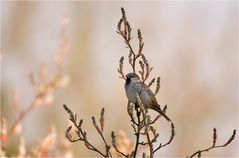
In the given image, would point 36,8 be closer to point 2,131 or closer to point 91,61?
point 91,61

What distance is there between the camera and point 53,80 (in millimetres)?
5523

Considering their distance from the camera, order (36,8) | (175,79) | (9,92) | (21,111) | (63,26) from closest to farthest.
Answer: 1. (21,111)
2. (63,26)
3. (9,92)
4. (175,79)
5. (36,8)

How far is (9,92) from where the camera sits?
10805mm

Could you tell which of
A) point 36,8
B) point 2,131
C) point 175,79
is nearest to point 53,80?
point 2,131

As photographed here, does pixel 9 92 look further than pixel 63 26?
A: Yes

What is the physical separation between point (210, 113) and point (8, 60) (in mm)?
3461

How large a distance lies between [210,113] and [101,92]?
1.87 metres

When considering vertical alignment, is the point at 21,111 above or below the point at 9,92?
below

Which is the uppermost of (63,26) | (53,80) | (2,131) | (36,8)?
(36,8)

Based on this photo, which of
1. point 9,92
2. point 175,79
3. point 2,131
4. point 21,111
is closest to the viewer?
point 2,131

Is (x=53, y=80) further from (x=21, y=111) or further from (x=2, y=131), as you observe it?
(x=2, y=131)

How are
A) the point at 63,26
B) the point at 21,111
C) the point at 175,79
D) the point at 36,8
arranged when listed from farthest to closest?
the point at 36,8 < the point at 175,79 < the point at 63,26 < the point at 21,111

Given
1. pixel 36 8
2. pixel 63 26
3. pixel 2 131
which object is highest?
pixel 36 8

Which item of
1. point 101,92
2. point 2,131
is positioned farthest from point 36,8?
point 2,131
